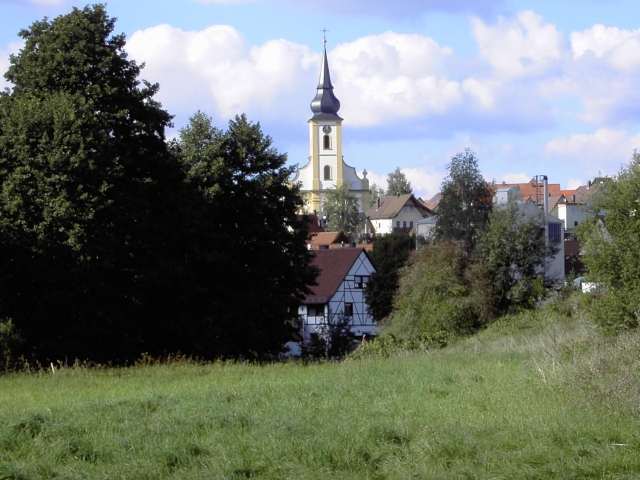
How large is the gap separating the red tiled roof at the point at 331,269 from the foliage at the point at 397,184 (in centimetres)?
8506

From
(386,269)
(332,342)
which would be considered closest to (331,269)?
(386,269)

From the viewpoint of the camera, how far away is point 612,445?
12.0 meters

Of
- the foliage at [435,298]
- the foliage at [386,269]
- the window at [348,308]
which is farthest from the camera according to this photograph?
the window at [348,308]

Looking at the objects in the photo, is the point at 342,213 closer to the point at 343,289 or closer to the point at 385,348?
the point at 343,289

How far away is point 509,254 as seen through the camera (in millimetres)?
62562

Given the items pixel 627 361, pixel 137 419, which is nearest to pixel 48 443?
pixel 137 419

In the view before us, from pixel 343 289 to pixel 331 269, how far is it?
6.11ft

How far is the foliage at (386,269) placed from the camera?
265ft

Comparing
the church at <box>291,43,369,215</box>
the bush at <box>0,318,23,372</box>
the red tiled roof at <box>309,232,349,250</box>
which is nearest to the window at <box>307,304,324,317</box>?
the red tiled roof at <box>309,232,349,250</box>

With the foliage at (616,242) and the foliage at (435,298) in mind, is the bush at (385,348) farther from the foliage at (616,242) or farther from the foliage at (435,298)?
the foliage at (435,298)

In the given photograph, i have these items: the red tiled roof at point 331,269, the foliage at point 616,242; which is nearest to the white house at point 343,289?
the red tiled roof at point 331,269

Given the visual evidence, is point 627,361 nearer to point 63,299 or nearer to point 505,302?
point 63,299

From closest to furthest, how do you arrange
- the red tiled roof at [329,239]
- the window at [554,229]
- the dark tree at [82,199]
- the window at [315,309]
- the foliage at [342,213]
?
1. the dark tree at [82,199]
2. the window at [315,309]
3. the window at [554,229]
4. the red tiled roof at [329,239]
5. the foliage at [342,213]

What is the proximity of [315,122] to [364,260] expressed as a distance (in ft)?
303
